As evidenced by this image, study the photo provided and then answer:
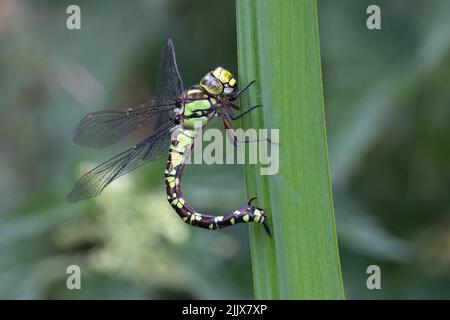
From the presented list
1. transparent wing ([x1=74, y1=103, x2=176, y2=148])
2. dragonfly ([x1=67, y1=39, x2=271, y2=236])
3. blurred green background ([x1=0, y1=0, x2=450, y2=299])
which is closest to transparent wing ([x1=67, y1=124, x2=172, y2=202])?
dragonfly ([x1=67, y1=39, x2=271, y2=236])

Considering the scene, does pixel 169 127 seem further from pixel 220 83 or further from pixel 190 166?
pixel 190 166

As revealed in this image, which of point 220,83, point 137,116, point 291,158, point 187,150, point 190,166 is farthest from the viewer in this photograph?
point 190,166

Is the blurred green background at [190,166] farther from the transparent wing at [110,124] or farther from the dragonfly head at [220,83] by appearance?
the dragonfly head at [220,83]

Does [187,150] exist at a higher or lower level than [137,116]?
lower

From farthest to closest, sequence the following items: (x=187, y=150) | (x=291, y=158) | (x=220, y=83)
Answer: (x=187, y=150) < (x=220, y=83) < (x=291, y=158)

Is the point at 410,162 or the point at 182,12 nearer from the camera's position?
the point at 410,162

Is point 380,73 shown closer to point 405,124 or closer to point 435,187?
point 405,124

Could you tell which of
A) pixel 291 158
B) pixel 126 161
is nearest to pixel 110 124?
pixel 126 161
